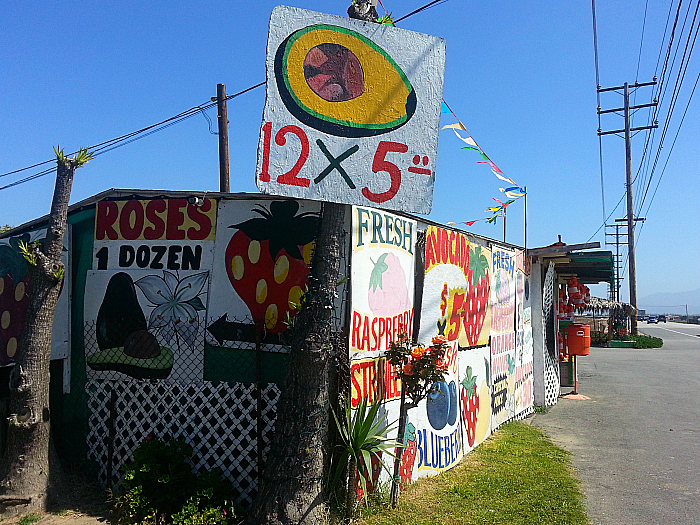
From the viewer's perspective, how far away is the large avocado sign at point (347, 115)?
446 centimetres

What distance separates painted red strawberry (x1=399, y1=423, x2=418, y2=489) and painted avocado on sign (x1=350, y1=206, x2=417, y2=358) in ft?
3.73

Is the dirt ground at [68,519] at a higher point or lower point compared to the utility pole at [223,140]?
lower

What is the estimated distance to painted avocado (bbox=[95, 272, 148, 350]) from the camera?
6547 millimetres

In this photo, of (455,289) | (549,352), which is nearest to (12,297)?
(455,289)

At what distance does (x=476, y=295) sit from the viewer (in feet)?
29.2

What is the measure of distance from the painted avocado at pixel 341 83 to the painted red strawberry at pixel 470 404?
476 centimetres

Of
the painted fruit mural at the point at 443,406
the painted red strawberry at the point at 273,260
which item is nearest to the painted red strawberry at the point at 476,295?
the painted fruit mural at the point at 443,406

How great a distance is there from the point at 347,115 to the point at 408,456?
13.1 ft

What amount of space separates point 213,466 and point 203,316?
1.56 metres

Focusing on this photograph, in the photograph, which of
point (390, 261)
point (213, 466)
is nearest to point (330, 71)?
point (390, 261)

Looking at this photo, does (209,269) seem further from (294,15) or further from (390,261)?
(294,15)

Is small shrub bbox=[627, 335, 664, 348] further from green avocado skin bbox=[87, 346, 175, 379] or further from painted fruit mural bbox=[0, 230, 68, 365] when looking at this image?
painted fruit mural bbox=[0, 230, 68, 365]

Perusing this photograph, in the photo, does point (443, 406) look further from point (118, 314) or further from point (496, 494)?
point (118, 314)

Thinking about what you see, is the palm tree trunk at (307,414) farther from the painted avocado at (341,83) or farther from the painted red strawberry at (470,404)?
the painted red strawberry at (470,404)
